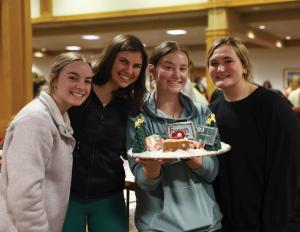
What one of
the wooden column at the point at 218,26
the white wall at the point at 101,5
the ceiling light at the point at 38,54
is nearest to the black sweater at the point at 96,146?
the wooden column at the point at 218,26

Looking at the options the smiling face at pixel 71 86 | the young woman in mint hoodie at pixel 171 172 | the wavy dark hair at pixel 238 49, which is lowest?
the young woman in mint hoodie at pixel 171 172

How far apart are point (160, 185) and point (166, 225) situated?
162mm

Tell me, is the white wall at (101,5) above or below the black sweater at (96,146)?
above

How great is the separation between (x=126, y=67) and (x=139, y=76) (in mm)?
127

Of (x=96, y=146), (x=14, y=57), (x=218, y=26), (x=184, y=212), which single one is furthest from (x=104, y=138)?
(x=218, y=26)

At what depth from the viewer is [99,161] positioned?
5.79ft

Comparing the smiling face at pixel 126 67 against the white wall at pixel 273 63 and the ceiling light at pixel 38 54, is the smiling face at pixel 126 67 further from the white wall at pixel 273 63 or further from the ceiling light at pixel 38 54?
the ceiling light at pixel 38 54

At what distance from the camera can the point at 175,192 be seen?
1.64m

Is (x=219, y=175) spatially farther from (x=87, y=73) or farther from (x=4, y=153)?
(x=4, y=153)

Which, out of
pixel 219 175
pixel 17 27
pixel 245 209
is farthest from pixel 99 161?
pixel 17 27

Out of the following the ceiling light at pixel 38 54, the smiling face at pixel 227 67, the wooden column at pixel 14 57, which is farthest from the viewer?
the ceiling light at pixel 38 54

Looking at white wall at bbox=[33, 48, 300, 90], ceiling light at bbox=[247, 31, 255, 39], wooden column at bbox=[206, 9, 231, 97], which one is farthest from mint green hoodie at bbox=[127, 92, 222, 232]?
white wall at bbox=[33, 48, 300, 90]

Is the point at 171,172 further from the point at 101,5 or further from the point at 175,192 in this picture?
the point at 101,5

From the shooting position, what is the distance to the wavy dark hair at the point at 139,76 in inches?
68.9
